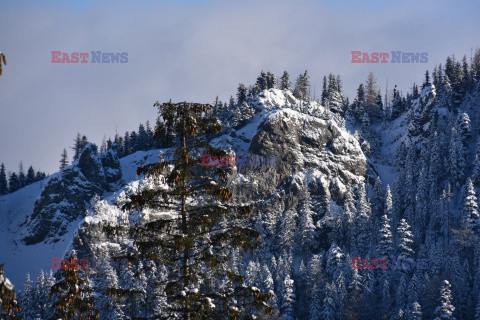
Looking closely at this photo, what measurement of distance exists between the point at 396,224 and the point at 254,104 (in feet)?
184

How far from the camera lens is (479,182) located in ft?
284

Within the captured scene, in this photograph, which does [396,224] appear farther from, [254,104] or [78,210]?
[78,210]

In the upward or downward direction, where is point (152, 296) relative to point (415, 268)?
upward

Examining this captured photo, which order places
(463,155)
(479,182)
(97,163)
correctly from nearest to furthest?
(479,182) → (463,155) → (97,163)

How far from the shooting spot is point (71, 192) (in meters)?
108

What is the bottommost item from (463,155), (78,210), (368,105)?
(78,210)

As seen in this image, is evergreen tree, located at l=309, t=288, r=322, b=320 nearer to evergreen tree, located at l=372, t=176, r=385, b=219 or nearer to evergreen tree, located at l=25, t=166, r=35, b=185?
evergreen tree, located at l=372, t=176, r=385, b=219

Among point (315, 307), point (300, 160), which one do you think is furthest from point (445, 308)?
point (300, 160)

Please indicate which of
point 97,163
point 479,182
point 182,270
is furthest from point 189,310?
point 97,163

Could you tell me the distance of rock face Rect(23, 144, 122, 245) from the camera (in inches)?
4045

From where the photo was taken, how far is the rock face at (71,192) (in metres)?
103

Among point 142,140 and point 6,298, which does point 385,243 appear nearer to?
point 6,298

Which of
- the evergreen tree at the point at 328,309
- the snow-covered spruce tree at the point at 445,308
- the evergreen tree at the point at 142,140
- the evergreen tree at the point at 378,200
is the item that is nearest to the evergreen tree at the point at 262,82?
the evergreen tree at the point at 142,140

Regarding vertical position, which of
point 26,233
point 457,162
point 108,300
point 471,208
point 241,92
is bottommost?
point 26,233
